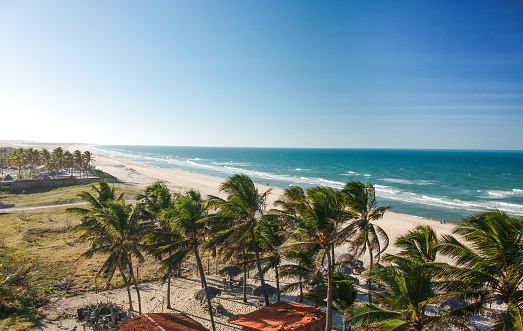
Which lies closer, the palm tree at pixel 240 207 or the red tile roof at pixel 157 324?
the red tile roof at pixel 157 324

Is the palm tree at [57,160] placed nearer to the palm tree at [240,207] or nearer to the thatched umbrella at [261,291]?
the thatched umbrella at [261,291]

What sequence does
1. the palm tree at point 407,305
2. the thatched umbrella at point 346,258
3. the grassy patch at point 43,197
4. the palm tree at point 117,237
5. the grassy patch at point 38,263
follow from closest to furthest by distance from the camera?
the palm tree at point 407,305, the thatched umbrella at point 346,258, the palm tree at point 117,237, the grassy patch at point 38,263, the grassy patch at point 43,197

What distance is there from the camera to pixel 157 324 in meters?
10.9

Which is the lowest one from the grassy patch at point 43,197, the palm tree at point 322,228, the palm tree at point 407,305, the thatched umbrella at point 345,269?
the thatched umbrella at point 345,269

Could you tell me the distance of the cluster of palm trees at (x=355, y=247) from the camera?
635cm

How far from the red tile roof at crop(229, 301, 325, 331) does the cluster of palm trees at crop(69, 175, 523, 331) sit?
801 mm

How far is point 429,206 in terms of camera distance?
4419cm

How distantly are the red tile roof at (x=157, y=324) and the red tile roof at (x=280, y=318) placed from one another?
190 cm

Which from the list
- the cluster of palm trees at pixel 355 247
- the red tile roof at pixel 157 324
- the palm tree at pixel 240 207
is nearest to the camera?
the cluster of palm trees at pixel 355 247

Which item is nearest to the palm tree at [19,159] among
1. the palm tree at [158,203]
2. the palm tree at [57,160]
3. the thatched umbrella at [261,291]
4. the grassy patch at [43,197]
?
the palm tree at [57,160]

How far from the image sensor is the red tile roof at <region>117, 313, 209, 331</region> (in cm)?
1083

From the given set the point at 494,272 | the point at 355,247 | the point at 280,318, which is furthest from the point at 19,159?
the point at 494,272

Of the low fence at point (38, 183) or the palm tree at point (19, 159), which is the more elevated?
the palm tree at point (19, 159)

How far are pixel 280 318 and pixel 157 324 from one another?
4903mm
